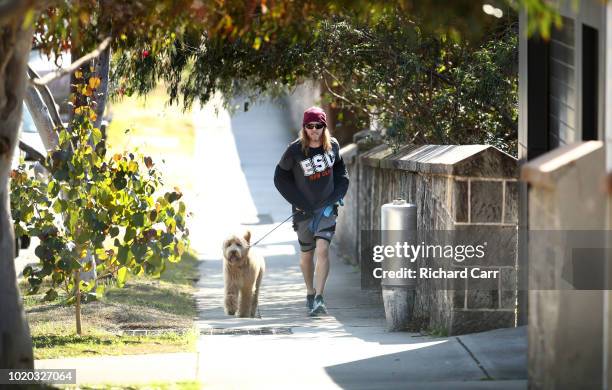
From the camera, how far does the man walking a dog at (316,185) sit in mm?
10289

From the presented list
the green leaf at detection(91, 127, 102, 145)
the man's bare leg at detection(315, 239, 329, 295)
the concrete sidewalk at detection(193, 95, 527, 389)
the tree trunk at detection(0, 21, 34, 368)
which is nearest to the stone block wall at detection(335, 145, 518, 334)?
the concrete sidewalk at detection(193, 95, 527, 389)

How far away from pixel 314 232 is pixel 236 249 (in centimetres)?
71

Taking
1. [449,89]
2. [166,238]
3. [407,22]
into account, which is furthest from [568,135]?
[449,89]

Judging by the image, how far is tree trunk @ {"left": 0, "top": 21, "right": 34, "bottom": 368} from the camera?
19.0ft

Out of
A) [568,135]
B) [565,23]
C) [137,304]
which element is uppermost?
[565,23]

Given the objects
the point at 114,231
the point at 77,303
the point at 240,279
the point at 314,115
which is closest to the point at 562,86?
the point at 314,115

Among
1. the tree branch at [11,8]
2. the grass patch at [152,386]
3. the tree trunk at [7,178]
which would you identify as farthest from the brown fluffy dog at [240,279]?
the tree branch at [11,8]

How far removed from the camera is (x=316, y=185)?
1034cm

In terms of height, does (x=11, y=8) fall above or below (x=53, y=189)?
above

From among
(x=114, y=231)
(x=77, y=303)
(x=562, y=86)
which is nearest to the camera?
(x=562, y=86)

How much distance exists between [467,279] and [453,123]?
3545 millimetres

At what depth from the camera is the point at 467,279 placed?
849cm

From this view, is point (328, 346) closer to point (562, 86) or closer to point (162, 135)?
point (562, 86)

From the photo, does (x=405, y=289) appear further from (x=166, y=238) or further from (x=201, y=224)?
(x=201, y=224)
